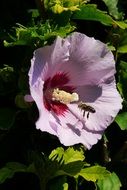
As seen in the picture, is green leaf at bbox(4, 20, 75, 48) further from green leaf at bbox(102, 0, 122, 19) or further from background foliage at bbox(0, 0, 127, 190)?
green leaf at bbox(102, 0, 122, 19)

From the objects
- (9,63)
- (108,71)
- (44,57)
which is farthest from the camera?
(9,63)

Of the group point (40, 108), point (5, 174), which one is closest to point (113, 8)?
point (40, 108)

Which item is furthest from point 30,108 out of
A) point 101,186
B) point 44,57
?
point 101,186

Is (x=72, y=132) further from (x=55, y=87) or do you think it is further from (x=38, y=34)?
(x=38, y=34)

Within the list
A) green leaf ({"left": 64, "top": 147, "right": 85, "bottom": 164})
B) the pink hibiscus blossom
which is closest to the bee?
the pink hibiscus blossom

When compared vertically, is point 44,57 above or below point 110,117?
above

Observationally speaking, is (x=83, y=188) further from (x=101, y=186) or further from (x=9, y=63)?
(x=9, y=63)

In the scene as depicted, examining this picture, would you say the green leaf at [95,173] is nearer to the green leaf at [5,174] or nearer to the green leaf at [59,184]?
the green leaf at [59,184]

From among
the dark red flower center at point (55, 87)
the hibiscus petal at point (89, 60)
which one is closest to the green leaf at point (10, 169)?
the dark red flower center at point (55, 87)

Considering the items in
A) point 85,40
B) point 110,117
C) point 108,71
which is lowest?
point 110,117
